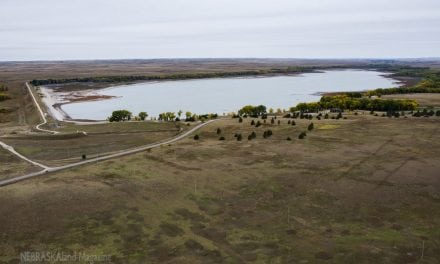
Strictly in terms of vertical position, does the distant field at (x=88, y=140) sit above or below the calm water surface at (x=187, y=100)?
above

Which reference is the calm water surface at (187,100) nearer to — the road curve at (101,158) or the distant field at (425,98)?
the distant field at (425,98)

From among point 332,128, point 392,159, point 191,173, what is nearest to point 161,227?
point 191,173

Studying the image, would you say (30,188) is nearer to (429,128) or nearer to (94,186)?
(94,186)

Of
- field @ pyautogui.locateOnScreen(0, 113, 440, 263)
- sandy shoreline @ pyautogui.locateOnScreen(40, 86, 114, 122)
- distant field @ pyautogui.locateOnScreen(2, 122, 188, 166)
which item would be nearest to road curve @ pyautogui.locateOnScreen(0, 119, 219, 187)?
field @ pyautogui.locateOnScreen(0, 113, 440, 263)

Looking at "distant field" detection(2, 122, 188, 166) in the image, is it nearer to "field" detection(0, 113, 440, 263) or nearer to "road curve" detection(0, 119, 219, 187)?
"road curve" detection(0, 119, 219, 187)

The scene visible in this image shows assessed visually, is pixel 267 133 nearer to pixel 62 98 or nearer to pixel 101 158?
pixel 101 158

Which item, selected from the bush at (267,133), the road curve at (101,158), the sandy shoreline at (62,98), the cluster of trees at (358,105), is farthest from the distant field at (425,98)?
the sandy shoreline at (62,98)
